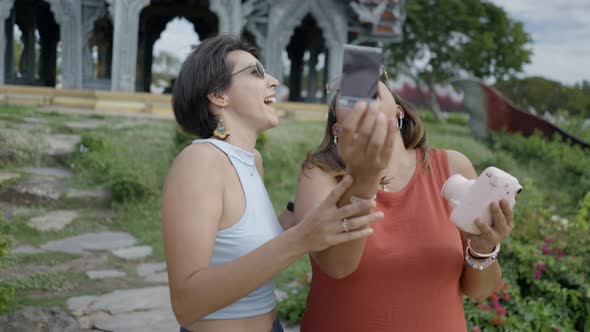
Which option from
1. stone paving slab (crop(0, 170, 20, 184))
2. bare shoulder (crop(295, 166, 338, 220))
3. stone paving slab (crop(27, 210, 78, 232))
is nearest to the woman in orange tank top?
bare shoulder (crop(295, 166, 338, 220))

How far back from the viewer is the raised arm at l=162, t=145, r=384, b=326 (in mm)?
1253

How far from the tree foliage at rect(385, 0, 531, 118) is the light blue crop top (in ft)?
66.8

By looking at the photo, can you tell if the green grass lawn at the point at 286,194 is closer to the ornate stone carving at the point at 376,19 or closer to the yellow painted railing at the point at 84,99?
the yellow painted railing at the point at 84,99

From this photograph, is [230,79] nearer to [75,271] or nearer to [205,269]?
[205,269]

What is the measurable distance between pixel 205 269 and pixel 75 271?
4147mm

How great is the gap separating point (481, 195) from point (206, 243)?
758 mm

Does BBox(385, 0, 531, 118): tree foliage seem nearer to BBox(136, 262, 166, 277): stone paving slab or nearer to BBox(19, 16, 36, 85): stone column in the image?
BBox(19, 16, 36, 85): stone column

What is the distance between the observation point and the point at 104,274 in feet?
16.6

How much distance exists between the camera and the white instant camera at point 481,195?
142cm

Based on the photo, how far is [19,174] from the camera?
7137 mm

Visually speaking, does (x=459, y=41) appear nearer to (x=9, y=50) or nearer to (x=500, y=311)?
(x=9, y=50)

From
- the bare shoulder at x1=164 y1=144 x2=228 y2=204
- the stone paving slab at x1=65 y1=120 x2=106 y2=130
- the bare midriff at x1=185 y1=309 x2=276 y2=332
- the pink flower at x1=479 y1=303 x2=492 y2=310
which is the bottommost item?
the pink flower at x1=479 y1=303 x2=492 y2=310

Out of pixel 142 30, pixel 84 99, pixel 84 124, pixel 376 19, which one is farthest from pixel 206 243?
pixel 142 30

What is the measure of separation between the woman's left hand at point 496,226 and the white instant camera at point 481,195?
1 cm
